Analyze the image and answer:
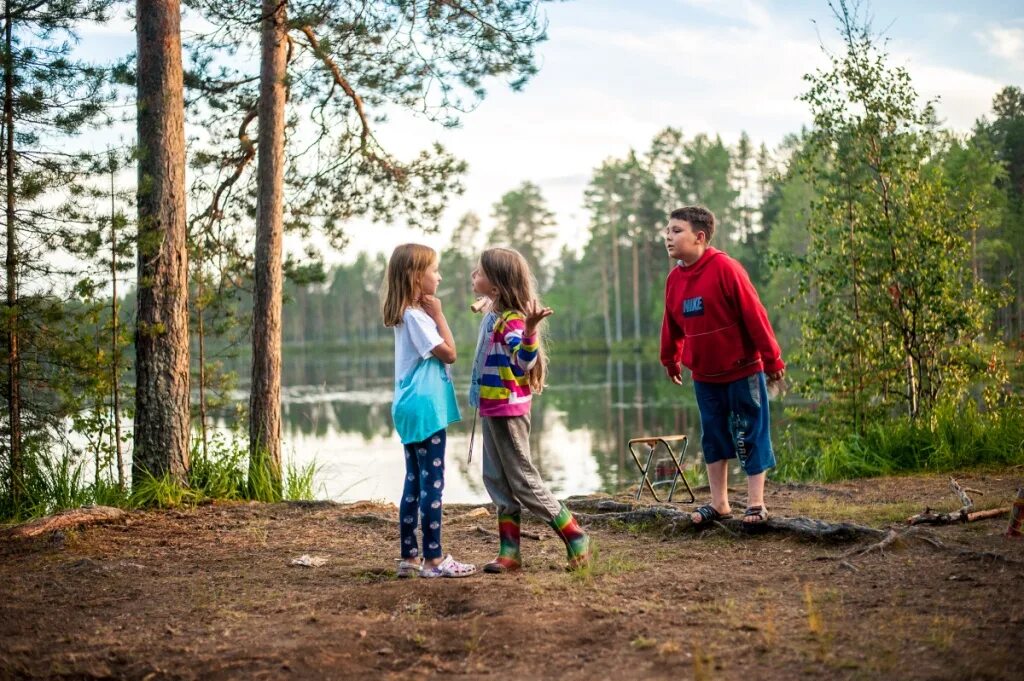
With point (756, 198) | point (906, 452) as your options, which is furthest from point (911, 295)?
point (756, 198)

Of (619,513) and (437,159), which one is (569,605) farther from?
(437,159)

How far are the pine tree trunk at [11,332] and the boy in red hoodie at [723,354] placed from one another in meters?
4.72

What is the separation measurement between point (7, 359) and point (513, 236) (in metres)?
55.2

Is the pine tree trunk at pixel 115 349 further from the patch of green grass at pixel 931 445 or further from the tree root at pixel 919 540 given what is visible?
the patch of green grass at pixel 931 445

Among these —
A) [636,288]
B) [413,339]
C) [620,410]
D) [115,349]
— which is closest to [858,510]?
[413,339]

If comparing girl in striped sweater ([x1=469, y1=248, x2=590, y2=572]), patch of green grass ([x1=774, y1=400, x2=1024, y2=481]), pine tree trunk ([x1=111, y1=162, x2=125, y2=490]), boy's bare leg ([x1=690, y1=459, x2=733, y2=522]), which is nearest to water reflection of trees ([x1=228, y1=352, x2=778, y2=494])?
patch of green grass ([x1=774, y1=400, x2=1024, y2=481])

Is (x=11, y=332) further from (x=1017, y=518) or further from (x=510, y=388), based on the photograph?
(x=1017, y=518)

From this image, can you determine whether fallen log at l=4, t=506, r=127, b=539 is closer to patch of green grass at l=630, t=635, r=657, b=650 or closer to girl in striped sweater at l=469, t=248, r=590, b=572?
girl in striped sweater at l=469, t=248, r=590, b=572

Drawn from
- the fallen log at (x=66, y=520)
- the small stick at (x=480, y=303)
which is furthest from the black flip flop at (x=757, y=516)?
the fallen log at (x=66, y=520)

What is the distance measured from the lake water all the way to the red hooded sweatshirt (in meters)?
2.04

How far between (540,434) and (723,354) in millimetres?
14221

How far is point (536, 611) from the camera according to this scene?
3.51 m

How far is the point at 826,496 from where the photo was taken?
6.91 m

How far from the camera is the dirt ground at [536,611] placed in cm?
297
